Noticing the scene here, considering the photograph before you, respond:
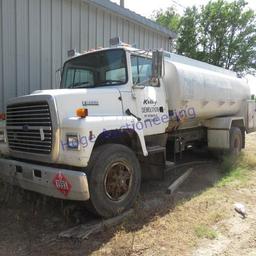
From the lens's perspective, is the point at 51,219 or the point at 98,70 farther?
the point at 98,70

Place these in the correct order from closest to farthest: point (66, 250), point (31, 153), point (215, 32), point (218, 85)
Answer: point (66, 250)
point (31, 153)
point (218, 85)
point (215, 32)

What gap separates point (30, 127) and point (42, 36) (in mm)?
3302

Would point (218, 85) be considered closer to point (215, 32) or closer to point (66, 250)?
point (66, 250)

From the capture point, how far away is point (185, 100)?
6453 millimetres

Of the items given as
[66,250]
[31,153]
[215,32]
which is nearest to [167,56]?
[31,153]

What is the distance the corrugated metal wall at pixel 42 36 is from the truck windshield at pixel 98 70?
1.40 m

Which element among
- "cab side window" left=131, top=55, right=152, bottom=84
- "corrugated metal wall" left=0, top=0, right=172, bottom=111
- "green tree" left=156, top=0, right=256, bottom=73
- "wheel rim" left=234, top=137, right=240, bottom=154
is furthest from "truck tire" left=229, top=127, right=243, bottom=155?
"green tree" left=156, top=0, right=256, bottom=73

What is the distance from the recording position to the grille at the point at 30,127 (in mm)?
4578

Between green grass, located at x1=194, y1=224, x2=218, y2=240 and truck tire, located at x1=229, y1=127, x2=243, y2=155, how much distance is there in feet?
13.8

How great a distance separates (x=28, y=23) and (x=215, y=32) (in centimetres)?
2807

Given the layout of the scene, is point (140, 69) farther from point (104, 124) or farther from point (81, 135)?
point (81, 135)

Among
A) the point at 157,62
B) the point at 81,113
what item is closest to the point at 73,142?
the point at 81,113

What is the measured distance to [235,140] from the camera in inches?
345

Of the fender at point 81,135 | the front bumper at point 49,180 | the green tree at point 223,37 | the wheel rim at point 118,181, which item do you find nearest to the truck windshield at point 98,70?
the fender at point 81,135
